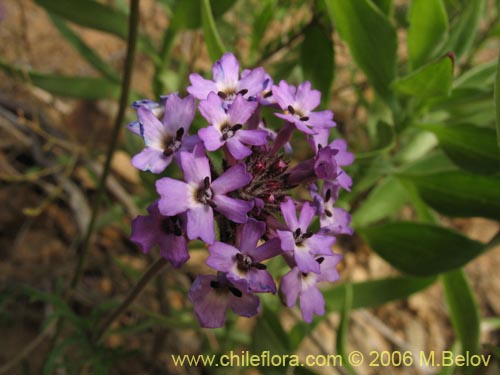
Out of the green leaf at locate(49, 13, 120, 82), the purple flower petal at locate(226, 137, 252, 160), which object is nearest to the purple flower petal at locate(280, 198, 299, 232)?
the purple flower petal at locate(226, 137, 252, 160)

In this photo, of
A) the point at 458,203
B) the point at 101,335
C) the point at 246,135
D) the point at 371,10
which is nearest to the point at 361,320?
the point at 458,203

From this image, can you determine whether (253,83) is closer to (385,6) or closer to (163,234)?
(163,234)

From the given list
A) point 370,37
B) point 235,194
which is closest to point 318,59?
point 370,37

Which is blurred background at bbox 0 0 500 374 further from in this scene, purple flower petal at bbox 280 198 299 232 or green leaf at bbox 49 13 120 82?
purple flower petal at bbox 280 198 299 232

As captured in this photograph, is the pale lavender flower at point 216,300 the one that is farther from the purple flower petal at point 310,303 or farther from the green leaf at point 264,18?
the green leaf at point 264,18

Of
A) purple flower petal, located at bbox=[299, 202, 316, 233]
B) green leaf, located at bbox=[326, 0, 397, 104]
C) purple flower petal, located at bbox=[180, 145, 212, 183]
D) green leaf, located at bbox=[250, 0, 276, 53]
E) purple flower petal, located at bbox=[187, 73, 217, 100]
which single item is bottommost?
purple flower petal, located at bbox=[299, 202, 316, 233]

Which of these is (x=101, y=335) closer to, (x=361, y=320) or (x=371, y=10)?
(x=371, y=10)

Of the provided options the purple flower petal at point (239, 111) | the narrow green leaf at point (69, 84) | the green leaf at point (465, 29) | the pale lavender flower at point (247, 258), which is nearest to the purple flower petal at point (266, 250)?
the pale lavender flower at point (247, 258)
